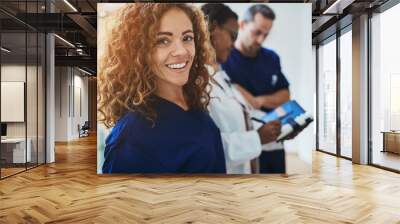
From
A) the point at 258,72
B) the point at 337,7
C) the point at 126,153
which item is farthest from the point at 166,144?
the point at 337,7

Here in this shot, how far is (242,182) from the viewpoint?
6180mm

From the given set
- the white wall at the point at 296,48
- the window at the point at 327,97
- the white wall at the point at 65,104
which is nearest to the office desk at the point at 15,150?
the white wall at the point at 296,48

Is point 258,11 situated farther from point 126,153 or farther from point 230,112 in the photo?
point 126,153

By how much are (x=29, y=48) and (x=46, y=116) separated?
5.54 ft

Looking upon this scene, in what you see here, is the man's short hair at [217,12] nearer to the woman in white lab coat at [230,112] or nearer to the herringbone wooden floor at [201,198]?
the woman in white lab coat at [230,112]

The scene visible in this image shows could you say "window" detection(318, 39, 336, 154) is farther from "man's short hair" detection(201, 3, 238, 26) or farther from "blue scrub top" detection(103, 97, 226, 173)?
"blue scrub top" detection(103, 97, 226, 173)

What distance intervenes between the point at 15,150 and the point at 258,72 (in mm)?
4737

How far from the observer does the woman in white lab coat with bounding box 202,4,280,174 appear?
6590 mm

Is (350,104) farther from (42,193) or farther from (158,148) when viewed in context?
(42,193)

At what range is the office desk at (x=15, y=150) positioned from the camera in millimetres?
6782

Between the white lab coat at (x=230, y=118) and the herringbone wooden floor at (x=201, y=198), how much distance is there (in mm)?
564

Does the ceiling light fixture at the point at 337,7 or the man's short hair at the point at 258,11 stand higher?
the ceiling light fixture at the point at 337,7

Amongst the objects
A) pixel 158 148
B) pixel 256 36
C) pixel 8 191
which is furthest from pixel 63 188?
pixel 256 36

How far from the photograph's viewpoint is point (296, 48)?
6660mm
